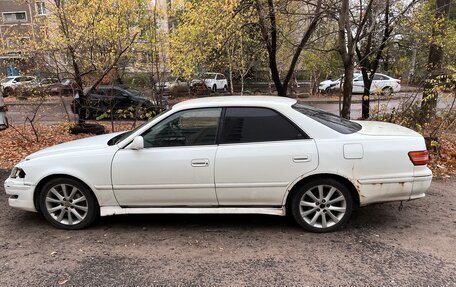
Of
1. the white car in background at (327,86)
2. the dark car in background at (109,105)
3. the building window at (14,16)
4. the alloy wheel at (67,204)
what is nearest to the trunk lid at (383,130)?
the alloy wheel at (67,204)

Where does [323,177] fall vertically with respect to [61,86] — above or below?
below

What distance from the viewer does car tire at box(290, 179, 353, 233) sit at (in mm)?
4129

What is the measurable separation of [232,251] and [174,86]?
11.3m

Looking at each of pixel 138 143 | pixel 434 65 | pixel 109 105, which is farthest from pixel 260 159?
pixel 109 105

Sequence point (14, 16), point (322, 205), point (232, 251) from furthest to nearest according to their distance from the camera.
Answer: point (14, 16) → point (322, 205) → point (232, 251)

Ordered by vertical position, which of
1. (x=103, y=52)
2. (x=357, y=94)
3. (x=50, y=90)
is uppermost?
(x=103, y=52)

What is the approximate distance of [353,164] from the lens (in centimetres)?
405

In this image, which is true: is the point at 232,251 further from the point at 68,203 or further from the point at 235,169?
the point at 68,203

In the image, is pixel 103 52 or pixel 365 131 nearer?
pixel 365 131

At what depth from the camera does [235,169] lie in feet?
13.5

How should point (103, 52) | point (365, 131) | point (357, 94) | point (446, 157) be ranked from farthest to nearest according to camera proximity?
point (357, 94) < point (103, 52) < point (446, 157) < point (365, 131)

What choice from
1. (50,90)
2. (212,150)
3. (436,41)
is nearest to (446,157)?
(436,41)

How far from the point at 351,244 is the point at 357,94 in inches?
1011

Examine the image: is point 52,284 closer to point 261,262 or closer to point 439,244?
point 261,262
